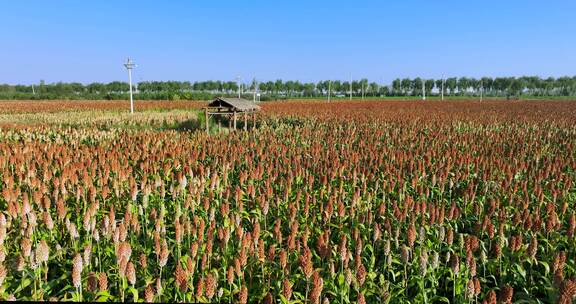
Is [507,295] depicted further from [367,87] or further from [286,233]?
[367,87]

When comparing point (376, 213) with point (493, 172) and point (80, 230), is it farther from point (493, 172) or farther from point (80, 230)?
point (80, 230)

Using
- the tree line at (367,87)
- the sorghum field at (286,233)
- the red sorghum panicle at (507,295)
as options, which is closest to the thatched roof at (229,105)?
the sorghum field at (286,233)

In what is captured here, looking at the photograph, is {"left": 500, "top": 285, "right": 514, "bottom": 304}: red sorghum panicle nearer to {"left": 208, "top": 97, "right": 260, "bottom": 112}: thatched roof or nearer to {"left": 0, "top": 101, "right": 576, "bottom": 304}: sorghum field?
{"left": 0, "top": 101, "right": 576, "bottom": 304}: sorghum field

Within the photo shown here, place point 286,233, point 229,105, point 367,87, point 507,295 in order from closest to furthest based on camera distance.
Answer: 1. point 507,295
2. point 286,233
3. point 229,105
4. point 367,87

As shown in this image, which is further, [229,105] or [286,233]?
[229,105]

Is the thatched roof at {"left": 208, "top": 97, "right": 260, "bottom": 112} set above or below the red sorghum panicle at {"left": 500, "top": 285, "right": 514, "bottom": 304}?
above

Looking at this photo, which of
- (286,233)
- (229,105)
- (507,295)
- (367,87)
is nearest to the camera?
(507,295)

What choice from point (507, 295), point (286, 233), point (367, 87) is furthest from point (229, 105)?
point (367, 87)

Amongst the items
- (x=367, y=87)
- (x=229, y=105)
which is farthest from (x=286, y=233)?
(x=367, y=87)

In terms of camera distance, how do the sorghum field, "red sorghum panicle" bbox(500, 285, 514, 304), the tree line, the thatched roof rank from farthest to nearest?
the tree line → the thatched roof → the sorghum field → "red sorghum panicle" bbox(500, 285, 514, 304)

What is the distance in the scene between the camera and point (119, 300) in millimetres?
3299

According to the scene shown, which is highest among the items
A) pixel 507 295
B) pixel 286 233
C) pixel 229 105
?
pixel 229 105

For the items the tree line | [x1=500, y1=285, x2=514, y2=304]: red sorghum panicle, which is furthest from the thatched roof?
the tree line

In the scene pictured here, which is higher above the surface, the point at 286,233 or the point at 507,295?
the point at 507,295
